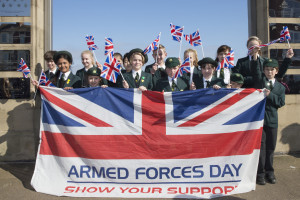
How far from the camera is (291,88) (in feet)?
17.8

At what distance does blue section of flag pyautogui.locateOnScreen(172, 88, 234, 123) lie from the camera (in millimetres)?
3934

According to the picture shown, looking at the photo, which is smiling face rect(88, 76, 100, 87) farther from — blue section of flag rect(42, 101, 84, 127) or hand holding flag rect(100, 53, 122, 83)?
blue section of flag rect(42, 101, 84, 127)

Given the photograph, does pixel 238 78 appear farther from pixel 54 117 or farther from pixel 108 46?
pixel 54 117

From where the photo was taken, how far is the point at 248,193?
12.0 feet

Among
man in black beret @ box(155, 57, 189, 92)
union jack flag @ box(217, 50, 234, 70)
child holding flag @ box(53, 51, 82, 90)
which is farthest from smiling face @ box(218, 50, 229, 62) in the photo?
child holding flag @ box(53, 51, 82, 90)

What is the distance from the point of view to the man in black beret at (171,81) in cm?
412

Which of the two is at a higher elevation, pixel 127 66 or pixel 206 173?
pixel 127 66

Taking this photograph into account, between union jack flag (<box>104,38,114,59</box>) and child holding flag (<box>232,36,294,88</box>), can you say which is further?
child holding flag (<box>232,36,294,88</box>)

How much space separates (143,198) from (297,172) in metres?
2.42

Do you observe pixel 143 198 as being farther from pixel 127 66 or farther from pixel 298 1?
pixel 298 1

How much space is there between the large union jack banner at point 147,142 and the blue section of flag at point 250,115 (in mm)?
13

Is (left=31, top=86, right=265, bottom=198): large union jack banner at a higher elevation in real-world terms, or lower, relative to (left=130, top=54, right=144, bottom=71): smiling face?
lower

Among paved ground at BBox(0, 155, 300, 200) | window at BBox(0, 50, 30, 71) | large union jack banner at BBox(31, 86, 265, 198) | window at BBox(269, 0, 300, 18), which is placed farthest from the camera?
window at BBox(269, 0, 300, 18)

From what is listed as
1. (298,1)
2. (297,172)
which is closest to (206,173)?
(297,172)
